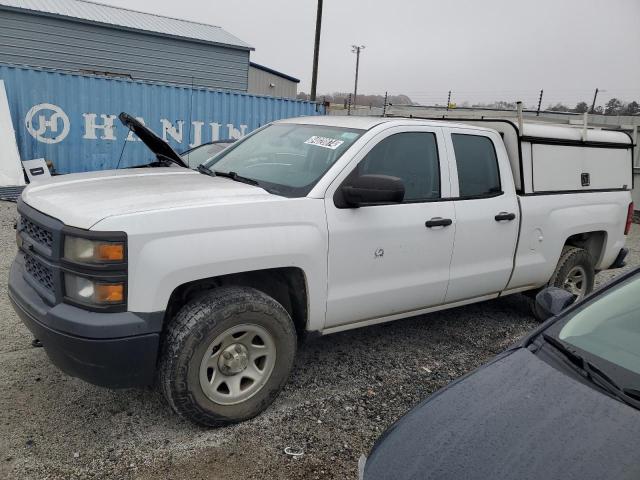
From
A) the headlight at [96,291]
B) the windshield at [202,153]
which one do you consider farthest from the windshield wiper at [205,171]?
the windshield at [202,153]

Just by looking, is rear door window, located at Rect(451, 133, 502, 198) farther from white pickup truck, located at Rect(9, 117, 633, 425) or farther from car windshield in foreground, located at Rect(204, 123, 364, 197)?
car windshield in foreground, located at Rect(204, 123, 364, 197)

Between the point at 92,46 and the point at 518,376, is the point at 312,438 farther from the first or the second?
the point at 92,46

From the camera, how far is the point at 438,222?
367 cm

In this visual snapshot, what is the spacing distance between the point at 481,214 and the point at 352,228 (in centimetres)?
128

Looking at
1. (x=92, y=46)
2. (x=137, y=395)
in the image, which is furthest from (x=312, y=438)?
(x=92, y=46)

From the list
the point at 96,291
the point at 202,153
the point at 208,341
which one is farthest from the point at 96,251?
the point at 202,153

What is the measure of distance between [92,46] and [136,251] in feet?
64.0

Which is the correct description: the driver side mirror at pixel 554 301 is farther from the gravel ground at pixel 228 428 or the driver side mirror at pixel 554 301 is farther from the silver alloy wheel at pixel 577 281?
the silver alloy wheel at pixel 577 281

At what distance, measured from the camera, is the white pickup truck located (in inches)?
100

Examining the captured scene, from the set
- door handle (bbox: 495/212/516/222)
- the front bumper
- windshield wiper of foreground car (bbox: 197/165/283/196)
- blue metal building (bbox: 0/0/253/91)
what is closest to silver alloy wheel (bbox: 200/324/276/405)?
the front bumper

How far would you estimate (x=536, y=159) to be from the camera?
14.7ft

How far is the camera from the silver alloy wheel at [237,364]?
2830mm

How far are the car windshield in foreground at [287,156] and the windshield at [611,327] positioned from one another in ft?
5.42

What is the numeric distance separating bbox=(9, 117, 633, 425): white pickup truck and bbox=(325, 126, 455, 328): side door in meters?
0.01
